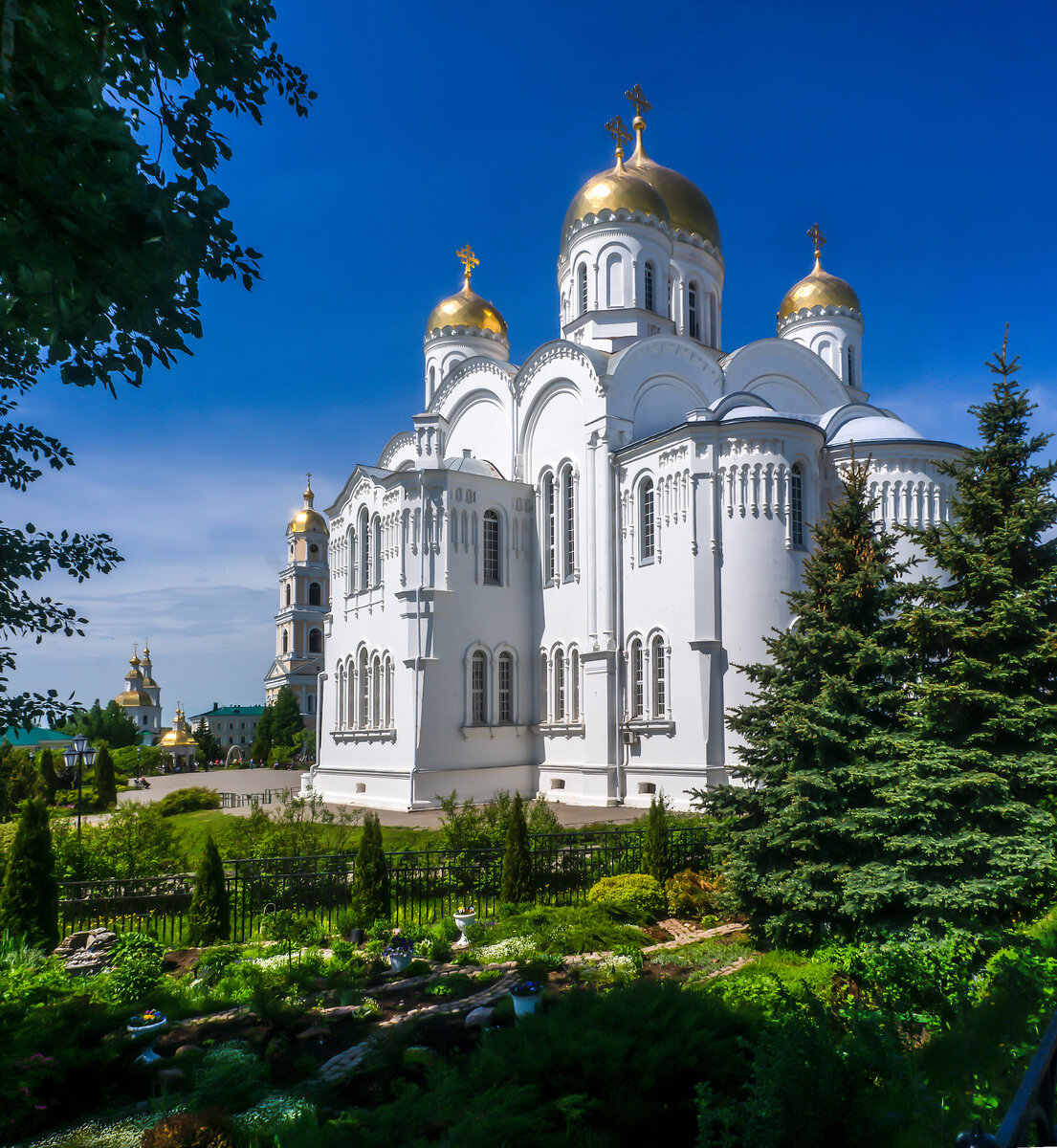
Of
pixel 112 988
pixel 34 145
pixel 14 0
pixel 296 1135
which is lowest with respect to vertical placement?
pixel 112 988

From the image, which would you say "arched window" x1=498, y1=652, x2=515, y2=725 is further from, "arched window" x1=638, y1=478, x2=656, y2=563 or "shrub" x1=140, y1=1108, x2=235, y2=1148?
"shrub" x1=140, y1=1108, x2=235, y2=1148

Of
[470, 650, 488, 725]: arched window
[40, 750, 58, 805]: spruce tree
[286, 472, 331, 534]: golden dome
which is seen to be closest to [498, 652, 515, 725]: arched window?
[470, 650, 488, 725]: arched window

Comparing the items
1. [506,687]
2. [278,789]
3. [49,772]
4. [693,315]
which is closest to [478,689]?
[506,687]

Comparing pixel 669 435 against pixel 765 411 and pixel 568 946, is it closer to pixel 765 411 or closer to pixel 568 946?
pixel 765 411

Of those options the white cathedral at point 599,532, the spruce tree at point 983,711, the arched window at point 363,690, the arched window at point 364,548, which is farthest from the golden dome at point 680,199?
the spruce tree at point 983,711

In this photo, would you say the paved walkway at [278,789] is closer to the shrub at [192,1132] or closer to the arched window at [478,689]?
the arched window at [478,689]

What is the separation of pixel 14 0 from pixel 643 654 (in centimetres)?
1911

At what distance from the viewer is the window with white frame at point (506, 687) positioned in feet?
80.8

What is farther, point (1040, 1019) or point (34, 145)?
point (1040, 1019)

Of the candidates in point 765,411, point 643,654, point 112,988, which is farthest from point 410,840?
point 765,411

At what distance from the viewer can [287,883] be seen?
37.6ft

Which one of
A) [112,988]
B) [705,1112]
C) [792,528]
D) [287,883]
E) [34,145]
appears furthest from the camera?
[792,528]

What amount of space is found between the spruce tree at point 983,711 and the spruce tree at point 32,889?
8.65 m

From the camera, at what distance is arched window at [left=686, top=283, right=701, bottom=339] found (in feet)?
95.7
